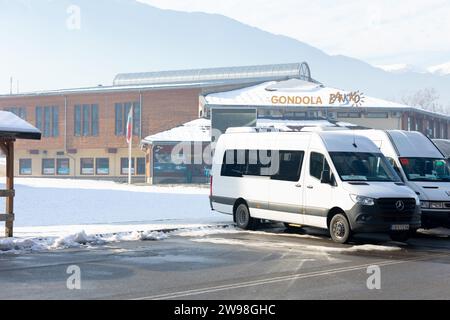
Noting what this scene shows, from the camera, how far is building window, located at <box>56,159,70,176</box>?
66562mm

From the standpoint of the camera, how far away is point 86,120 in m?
66.5

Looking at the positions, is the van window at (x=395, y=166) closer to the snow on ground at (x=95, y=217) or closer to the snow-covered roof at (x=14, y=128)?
the snow on ground at (x=95, y=217)

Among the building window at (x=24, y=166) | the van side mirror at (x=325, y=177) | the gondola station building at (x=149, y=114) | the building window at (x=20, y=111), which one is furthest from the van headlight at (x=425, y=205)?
the building window at (x=20, y=111)

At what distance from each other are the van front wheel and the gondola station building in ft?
114

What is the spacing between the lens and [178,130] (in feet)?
180

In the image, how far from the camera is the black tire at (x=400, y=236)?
14377 mm

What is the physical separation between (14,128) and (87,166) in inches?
2072

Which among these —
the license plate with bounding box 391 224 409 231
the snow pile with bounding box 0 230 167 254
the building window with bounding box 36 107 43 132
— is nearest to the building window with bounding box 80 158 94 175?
the building window with bounding box 36 107 43 132

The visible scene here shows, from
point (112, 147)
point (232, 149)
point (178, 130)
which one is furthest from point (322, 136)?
point (112, 147)

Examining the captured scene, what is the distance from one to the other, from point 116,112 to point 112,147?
11.8 ft

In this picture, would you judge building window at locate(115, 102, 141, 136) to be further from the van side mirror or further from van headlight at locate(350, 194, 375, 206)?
van headlight at locate(350, 194, 375, 206)

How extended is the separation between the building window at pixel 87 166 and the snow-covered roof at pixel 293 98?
1518 centimetres

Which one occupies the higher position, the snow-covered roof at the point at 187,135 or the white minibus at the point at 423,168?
the snow-covered roof at the point at 187,135
